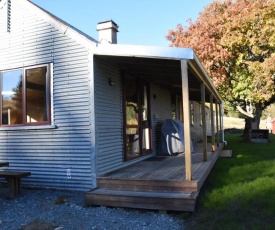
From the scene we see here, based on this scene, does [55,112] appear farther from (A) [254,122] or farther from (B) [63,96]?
(A) [254,122]

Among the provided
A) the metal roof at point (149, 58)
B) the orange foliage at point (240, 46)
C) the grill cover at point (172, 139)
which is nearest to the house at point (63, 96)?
the metal roof at point (149, 58)

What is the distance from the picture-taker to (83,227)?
3883 millimetres

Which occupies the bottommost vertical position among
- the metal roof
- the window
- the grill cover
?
the grill cover

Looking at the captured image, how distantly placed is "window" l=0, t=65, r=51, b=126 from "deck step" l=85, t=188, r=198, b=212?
6.62 ft

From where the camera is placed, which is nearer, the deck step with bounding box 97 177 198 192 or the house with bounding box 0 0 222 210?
the deck step with bounding box 97 177 198 192

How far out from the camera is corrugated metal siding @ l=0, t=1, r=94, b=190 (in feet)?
18.1

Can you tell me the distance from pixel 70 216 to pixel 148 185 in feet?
4.27

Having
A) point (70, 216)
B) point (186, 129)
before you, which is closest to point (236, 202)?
point (186, 129)

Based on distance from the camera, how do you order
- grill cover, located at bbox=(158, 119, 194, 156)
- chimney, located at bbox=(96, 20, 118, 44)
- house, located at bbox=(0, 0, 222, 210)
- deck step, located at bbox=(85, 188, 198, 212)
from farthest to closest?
grill cover, located at bbox=(158, 119, 194, 156)
chimney, located at bbox=(96, 20, 118, 44)
house, located at bbox=(0, 0, 222, 210)
deck step, located at bbox=(85, 188, 198, 212)

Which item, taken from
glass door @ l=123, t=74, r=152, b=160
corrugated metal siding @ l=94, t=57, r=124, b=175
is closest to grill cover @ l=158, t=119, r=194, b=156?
glass door @ l=123, t=74, r=152, b=160

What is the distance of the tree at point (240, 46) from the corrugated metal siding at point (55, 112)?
957cm

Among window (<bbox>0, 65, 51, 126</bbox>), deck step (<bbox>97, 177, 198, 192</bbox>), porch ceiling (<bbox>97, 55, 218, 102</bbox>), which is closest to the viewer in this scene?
deck step (<bbox>97, 177, 198, 192</bbox>)

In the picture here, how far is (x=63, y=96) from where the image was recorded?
5.73 metres

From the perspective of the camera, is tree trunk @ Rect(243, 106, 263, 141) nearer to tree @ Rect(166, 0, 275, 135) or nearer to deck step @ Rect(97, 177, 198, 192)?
tree @ Rect(166, 0, 275, 135)
